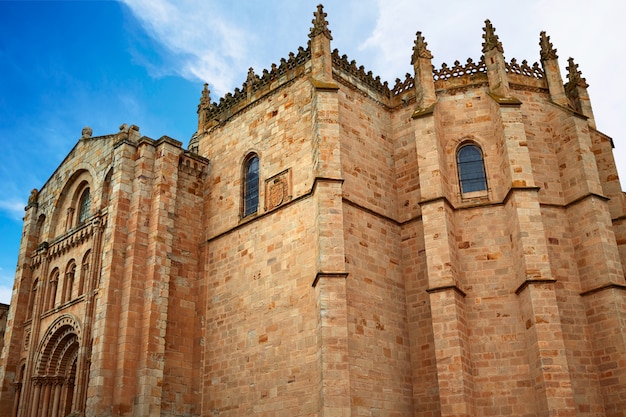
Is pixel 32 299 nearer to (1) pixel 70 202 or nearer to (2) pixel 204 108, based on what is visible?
(1) pixel 70 202

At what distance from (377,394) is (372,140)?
725 cm

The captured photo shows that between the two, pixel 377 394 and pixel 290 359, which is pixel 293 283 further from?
pixel 377 394

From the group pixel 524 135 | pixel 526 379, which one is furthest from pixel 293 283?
pixel 524 135

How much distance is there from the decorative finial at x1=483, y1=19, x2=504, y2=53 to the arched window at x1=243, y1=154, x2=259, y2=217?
7.57 meters

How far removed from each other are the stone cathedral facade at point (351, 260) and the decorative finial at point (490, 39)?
0.16 feet

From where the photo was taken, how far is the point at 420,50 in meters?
19.5

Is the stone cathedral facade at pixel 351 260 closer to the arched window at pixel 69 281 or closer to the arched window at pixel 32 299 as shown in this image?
the arched window at pixel 69 281

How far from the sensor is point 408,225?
17.9 metres

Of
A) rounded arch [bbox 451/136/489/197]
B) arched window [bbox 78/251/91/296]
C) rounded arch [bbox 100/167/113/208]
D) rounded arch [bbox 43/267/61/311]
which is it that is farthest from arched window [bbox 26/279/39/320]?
rounded arch [bbox 451/136/489/197]

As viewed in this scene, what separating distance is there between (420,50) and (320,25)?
3116 mm

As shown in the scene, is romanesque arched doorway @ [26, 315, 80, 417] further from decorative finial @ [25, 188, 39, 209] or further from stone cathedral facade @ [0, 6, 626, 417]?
decorative finial @ [25, 188, 39, 209]

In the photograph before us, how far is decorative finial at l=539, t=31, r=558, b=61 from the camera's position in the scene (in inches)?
773

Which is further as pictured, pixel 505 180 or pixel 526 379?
pixel 505 180

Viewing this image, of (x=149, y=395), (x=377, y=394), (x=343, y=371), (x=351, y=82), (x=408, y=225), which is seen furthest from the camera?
(x=351, y=82)
